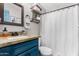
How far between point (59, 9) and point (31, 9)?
30cm

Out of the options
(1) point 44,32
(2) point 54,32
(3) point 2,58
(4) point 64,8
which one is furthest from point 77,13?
(3) point 2,58

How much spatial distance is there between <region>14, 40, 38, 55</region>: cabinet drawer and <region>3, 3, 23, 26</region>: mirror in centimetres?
22

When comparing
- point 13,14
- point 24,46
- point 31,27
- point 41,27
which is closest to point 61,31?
point 41,27

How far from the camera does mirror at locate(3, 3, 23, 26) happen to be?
1002mm

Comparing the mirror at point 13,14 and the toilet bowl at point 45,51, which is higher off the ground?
the mirror at point 13,14

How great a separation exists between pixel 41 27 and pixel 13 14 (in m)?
0.32

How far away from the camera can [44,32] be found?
1.04 metres

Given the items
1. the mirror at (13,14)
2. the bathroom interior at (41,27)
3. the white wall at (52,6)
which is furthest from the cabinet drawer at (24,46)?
the white wall at (52,6)

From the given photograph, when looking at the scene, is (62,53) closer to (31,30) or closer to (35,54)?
(35,54)

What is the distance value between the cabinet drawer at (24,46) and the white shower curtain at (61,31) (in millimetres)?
95

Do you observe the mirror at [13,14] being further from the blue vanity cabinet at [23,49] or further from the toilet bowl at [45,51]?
the toilet bowl at [45,51]

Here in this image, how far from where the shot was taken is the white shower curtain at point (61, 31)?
3.51 feet

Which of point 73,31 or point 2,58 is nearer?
point 2,58

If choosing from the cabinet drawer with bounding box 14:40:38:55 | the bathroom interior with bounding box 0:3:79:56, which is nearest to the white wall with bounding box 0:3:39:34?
the bathroom interior with bounding box 0:3:79:56
